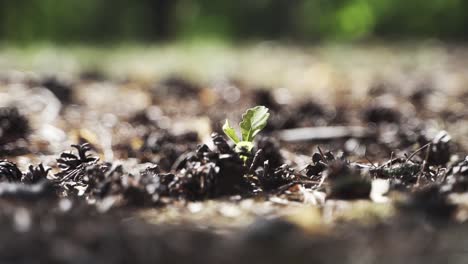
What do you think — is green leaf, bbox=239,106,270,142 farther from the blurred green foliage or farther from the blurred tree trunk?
the blurred tree trunk

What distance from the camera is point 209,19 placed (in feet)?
41.9

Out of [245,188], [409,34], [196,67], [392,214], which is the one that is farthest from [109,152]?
[409,34]

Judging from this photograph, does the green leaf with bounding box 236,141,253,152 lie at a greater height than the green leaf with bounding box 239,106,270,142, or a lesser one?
lesser

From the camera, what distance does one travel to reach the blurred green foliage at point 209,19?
10570 mm

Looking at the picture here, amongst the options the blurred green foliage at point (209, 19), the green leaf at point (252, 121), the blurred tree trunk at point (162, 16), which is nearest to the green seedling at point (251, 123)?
the green leaf at point (252, 121)

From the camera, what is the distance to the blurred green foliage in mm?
10570

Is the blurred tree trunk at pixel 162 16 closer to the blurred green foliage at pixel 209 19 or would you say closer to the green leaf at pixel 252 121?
the blurred green foliage at pixel 209 19

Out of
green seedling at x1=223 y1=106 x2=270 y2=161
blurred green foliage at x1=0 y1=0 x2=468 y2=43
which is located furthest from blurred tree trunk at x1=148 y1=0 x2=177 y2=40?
green seedling at x1=223 y1=106 x2=270 y2=161

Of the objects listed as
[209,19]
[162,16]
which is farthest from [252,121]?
[162,16]

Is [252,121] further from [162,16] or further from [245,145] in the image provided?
[162,16]

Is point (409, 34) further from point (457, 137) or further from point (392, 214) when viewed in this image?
point (392, 214)

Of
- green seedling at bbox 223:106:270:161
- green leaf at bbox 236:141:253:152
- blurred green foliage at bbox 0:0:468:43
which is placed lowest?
green leaf at bbox 236:141:253:152

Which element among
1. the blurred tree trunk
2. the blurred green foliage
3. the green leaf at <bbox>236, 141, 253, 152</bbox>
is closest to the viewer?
the green leaf at <bbox>236, 141, 253, 152</bbox>

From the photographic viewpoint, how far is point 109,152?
2.00m
